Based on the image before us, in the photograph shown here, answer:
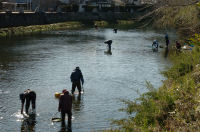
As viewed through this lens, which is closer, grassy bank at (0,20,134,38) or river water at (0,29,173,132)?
river water at (0,29,173,132)

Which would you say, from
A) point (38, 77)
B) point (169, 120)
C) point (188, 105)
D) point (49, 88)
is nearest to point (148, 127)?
point (169, 120)

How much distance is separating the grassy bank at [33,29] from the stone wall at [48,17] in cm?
174

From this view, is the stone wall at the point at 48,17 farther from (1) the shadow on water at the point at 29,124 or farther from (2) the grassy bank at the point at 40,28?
(1) the shadow on water at the point at 29,124

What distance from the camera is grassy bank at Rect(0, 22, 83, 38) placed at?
5090 centimetres

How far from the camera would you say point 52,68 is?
26.6m

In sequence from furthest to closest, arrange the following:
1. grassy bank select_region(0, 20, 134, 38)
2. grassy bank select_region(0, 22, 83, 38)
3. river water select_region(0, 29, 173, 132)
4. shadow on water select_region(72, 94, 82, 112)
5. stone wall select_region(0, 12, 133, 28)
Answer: stone wall select_region(0, 12, 133, 28) < grassy bank select_region(0, 20, 134, 38) < grassy bank select_region(0, 22, 83, 38) < shadow on water select_region(72, 94, 82, 112) < river water select_region(0, 29, 173, 132)

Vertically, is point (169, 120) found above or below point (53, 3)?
below

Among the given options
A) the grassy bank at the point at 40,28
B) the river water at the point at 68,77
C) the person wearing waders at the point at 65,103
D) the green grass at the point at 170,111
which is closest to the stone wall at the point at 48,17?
the grassy bank at the point at 40,28

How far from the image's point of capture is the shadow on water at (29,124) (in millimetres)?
13909

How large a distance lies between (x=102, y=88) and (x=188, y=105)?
885 centimetres

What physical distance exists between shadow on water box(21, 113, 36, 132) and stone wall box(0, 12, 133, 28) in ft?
135

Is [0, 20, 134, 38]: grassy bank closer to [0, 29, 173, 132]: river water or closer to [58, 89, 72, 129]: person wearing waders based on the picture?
[0, 29, 173, 132]: river water

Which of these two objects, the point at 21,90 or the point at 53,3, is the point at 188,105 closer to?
the point at 21,90

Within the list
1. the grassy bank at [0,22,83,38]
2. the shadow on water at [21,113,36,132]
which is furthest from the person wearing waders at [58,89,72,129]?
the grassy bank at [0,22,83,38]
